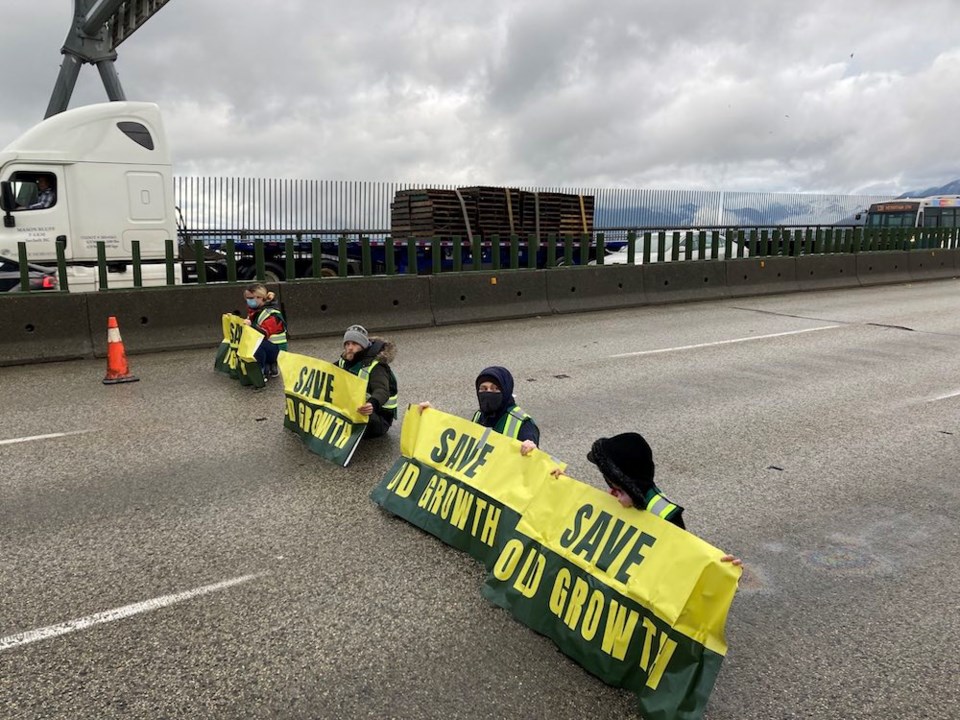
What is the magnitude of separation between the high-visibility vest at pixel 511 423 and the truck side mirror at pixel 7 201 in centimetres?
1212

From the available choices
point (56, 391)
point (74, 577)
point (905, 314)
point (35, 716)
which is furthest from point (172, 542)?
point (905, 314)

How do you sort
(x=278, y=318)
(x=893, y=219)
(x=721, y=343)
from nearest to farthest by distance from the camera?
1. (x=278, y=318)
2. (x=721, y=343)
3. (x=893, y=219)

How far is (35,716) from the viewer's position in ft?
9.66

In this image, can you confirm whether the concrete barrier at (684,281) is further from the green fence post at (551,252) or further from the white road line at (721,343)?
the white road line at (721,343)

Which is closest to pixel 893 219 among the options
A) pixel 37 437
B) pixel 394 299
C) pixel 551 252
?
pixel 551 252

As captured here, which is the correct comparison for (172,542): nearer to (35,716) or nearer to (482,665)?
(35,716)

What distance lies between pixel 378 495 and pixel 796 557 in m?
2.55

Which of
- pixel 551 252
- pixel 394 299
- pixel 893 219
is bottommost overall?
pixel 394 299

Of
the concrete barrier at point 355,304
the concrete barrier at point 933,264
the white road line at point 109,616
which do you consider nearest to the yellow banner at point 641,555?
the white road line at point 109,616

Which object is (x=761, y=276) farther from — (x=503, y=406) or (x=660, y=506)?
(x=660, y=506)

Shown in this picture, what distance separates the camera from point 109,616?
366 cm

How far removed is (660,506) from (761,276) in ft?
54.5

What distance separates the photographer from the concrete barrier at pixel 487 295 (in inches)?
547

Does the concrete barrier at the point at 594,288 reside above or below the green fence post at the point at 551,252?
below
